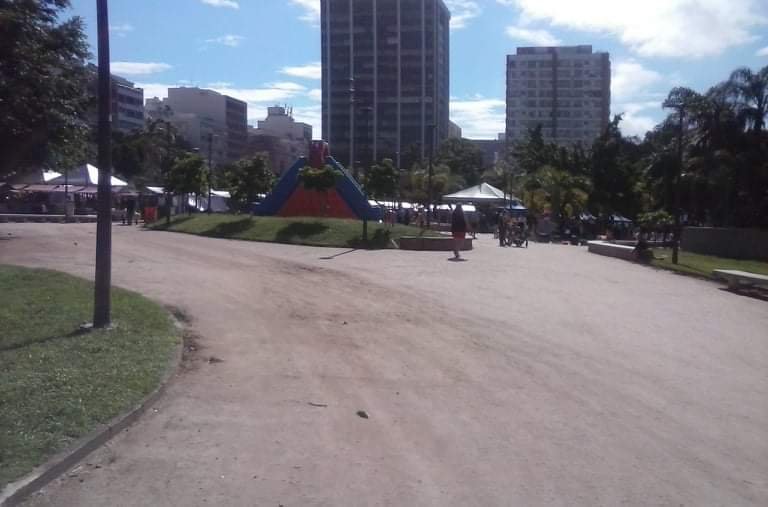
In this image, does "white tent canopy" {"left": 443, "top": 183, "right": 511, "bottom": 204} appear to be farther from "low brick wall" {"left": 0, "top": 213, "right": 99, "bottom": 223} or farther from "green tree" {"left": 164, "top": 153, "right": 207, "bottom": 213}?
"low brick wall" {"left": 0, "top": 213, "right": 99, "bottom": 223}

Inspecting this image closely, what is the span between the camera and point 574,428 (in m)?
7.10

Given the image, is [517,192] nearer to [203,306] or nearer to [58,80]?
[58,80]

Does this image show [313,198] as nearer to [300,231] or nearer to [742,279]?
[300,231]

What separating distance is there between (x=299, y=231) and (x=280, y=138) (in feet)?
348

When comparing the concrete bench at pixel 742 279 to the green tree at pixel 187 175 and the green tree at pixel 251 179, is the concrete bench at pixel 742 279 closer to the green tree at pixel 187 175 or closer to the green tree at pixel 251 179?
the green tree at pixel 251 179

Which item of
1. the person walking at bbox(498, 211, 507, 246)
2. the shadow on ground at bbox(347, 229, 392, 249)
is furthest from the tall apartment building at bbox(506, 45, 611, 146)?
the shadow on ground at bbox(347, 229, 392, 249)

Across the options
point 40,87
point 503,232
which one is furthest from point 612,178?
point 40,87

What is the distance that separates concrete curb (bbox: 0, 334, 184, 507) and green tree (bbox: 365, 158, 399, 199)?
25.4 meters

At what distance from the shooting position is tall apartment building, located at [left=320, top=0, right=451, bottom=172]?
86.8 meters

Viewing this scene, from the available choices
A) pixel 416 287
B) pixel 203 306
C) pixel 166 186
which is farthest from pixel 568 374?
pixel 166 186

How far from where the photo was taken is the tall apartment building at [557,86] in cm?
13138

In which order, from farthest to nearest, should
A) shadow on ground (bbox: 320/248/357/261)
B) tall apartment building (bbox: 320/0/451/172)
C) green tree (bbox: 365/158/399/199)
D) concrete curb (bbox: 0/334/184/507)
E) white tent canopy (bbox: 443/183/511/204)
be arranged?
tall apartment building (bbox: 320/0/451/172), white tent canopy (bbox: 443/183/511/204), green tree (bbox: 365/158/399/199), shadow on ground (bbox: 320/248/357/261), concrete curb (bbox: 0/334/184/507)

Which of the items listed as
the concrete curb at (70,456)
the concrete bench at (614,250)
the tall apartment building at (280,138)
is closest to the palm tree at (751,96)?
the concrete bench at (614,250)

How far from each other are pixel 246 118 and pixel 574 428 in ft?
446
